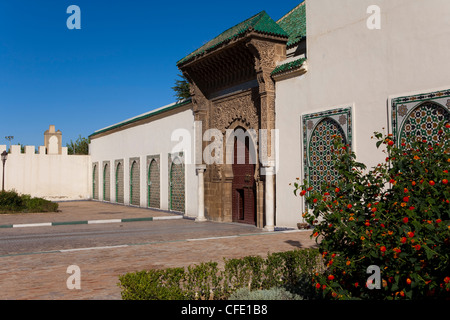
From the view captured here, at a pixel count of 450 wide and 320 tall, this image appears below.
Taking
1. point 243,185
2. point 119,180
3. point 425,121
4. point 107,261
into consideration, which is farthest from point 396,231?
point 119,180

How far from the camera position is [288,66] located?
420 inches

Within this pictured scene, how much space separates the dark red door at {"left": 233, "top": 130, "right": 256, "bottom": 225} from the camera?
1257 centimetres

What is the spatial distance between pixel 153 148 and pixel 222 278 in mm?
14858

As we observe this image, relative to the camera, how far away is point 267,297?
4.02 m

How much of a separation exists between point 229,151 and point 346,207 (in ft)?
33.2

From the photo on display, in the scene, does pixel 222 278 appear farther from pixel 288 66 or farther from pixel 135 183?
pixel 135 183

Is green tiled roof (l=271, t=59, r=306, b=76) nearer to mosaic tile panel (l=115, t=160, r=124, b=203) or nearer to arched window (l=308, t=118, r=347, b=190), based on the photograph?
arched window (l=308, t=118, r=347, b=190)

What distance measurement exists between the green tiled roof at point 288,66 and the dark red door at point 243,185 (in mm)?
2378

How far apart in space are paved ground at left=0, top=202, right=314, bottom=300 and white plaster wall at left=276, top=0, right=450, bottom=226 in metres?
2.20

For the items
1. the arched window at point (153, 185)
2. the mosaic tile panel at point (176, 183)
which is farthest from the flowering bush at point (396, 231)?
the arched window at point (153, 185)

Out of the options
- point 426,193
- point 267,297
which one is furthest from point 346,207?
point 267,297

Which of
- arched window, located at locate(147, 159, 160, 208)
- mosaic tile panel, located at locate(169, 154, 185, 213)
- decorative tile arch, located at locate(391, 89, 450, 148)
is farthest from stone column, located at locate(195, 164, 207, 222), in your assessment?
decorative tile arch, located at locate(391, 89, 450, 148)

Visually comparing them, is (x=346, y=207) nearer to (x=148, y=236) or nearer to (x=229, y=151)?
(x=148, y=236)

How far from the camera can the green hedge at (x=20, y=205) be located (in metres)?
17.5
